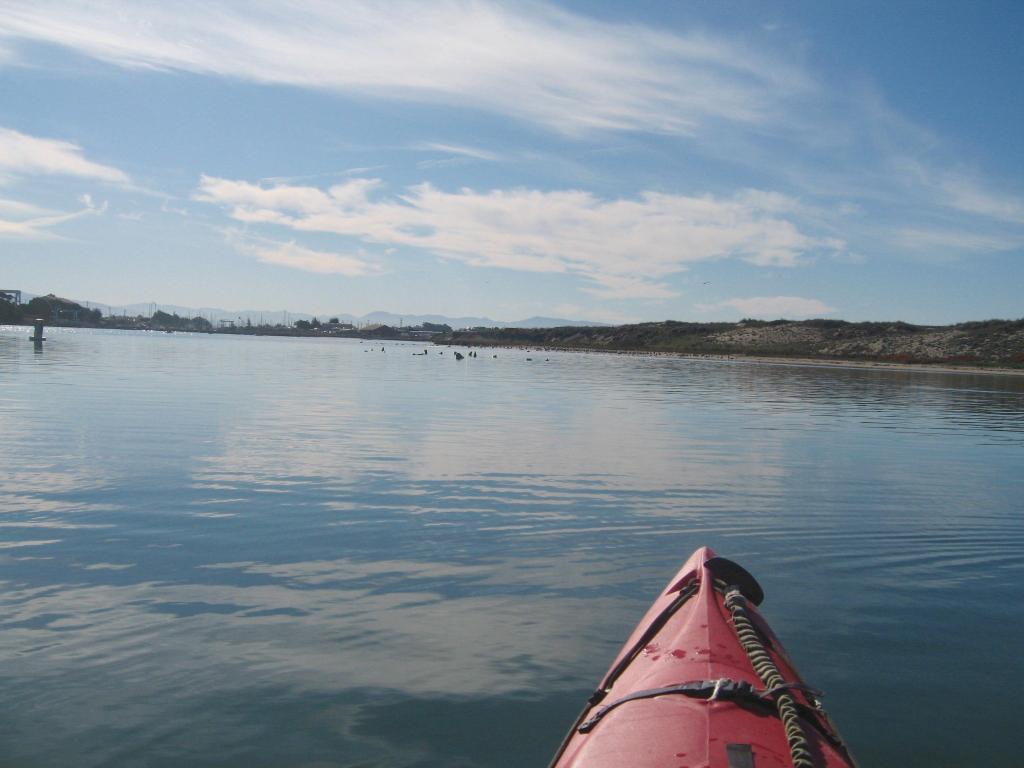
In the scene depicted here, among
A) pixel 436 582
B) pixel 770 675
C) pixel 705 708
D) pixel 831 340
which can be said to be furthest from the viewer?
pixel 831 340

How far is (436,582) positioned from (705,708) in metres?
5.33

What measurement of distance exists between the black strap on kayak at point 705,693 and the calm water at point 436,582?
1.41m

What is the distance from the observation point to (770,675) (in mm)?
4707

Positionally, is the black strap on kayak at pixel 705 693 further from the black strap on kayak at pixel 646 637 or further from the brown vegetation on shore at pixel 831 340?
the brown vegetation on shore at pixel 831 340

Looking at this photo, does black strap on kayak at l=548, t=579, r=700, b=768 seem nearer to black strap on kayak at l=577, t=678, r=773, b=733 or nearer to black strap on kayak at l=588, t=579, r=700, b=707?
black strap on kayak at l=588, t=579, r=700, b=707

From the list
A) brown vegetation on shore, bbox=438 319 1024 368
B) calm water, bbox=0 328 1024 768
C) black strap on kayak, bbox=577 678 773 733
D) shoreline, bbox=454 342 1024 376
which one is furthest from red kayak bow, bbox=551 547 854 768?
brown vegetation on shore, bbox=438 319 1024 368

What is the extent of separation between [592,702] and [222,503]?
9.30 metres

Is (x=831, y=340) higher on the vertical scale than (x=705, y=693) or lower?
higher

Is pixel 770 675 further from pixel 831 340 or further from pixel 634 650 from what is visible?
pixel 831 340

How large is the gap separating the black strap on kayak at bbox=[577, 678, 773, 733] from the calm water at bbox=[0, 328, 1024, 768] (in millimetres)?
1412

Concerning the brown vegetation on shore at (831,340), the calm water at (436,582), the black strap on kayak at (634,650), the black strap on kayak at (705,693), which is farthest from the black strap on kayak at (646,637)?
the brown vegetation on shore at (831,340)

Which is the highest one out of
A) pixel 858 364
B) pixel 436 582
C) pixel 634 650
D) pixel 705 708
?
pixel 858 364

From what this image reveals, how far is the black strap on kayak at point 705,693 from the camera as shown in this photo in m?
4.51

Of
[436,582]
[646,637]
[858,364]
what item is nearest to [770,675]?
[646,637]
